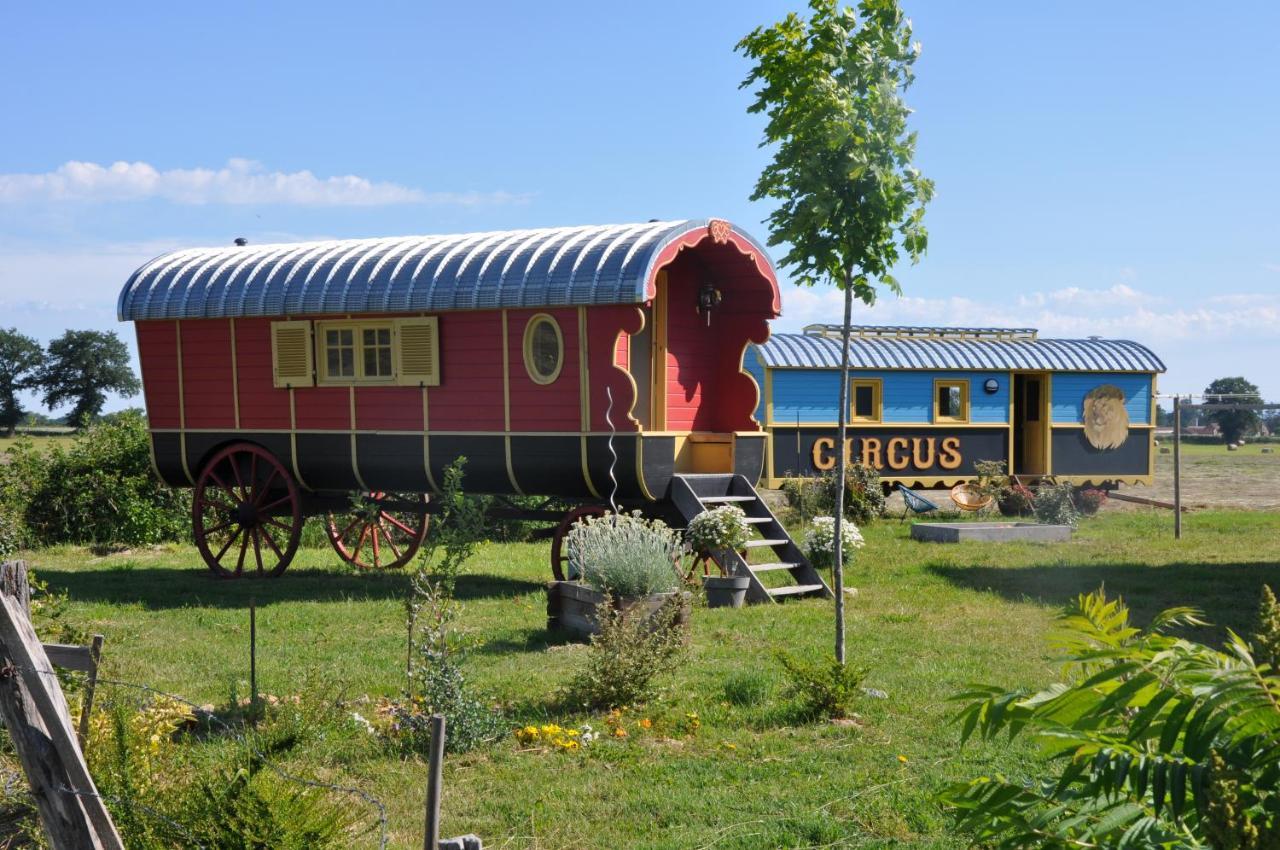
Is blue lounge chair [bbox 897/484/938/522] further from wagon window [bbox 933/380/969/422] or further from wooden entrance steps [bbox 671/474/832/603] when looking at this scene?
wooden entrance steps [bbox 671/474/832/603]

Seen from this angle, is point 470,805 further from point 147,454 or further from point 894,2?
point 147,454

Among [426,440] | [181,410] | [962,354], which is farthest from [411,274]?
[962,354]

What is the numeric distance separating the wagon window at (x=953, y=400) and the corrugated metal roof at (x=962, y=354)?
1.12 ft

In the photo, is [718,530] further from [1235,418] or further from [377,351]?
[1235,418]

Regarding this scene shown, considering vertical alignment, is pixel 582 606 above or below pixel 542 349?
below

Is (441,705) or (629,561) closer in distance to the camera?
(441,705)

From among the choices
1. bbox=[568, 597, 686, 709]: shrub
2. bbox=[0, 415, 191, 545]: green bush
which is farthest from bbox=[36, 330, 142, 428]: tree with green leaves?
bbox=[568, 597, 686, 709]: shrub

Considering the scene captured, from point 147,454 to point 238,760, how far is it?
14197 millimetres

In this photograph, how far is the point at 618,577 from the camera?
983cm

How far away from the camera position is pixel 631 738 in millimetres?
7301

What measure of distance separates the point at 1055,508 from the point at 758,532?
7.47 m

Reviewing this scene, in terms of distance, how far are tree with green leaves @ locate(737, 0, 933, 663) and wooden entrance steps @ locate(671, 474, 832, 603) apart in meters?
3.94

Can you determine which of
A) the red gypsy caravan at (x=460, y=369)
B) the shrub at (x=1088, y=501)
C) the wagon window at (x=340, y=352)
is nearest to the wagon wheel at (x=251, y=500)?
the red gypsy caravan at (x=460, y=369)

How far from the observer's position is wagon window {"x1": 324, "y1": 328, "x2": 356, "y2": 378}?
14.1 metres
